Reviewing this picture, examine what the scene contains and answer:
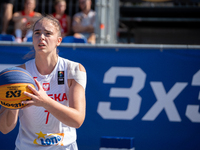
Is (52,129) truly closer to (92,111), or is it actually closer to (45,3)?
(92,111)

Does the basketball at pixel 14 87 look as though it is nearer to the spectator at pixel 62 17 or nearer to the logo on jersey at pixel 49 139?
the logo on jersey at pixel 49 139

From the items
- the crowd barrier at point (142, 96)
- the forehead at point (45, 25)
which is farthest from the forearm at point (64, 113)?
the crowd barrier at point (142, 96)

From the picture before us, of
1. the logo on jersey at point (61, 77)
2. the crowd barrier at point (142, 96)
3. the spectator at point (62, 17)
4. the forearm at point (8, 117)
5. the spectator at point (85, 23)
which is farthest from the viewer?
the spectator at point (62, 17)

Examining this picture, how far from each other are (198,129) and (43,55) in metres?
2.86

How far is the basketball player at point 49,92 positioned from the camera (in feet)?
8.02

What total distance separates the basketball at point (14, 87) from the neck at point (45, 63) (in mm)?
330

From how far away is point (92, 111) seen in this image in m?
4.48

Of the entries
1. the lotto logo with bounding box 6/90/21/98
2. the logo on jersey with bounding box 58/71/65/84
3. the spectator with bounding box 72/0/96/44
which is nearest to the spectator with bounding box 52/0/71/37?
the spectator with bounding box 72/0/96/44

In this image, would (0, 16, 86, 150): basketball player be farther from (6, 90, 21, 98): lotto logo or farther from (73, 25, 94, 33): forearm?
(73, 25, 94, 33): forearm

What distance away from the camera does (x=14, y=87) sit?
2.11 metres

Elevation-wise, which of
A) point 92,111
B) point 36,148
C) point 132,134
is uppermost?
point 36,148

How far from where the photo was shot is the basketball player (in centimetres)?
244

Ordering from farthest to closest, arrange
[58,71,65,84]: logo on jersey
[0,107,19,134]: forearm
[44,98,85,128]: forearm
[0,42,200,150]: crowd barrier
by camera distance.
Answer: [0,42,200,150]: crowd barrier
[58,71,65,84]: logo on jersey
[0,107,19,134]: forearm
[44,98,85,128]: forearm

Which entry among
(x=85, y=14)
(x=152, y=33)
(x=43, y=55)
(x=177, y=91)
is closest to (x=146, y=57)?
(x=177, y=91)
